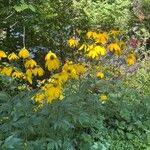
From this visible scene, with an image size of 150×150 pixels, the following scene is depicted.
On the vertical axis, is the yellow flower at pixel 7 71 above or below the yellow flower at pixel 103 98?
above

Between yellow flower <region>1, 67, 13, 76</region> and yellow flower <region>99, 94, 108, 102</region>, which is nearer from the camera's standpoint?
yellow flower <region>1, 67, 13, 76</region>

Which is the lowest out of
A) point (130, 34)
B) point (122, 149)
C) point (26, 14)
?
point (130, 34)

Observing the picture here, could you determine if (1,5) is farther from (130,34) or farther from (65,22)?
(130,34)

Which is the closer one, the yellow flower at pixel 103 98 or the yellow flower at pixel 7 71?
the yellow flower at pixel 7 71

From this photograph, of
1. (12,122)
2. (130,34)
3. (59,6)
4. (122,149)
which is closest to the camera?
(12,122)

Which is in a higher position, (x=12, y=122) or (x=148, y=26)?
(x=12, y=122)

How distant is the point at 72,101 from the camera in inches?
161

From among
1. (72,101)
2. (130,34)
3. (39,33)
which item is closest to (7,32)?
(39,33)

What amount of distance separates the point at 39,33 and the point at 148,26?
368 cm

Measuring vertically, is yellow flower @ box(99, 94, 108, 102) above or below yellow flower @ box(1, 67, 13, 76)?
below

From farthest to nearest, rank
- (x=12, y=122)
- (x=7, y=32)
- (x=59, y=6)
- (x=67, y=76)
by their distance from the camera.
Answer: (x=59, y=6) → (x=7, y=32) → (x=67, y=76) → (x=12, y=122)

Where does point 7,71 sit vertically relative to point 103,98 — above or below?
above

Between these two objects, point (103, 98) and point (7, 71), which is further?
point (103, 98)

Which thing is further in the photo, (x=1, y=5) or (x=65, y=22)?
(x=65, y=22)
